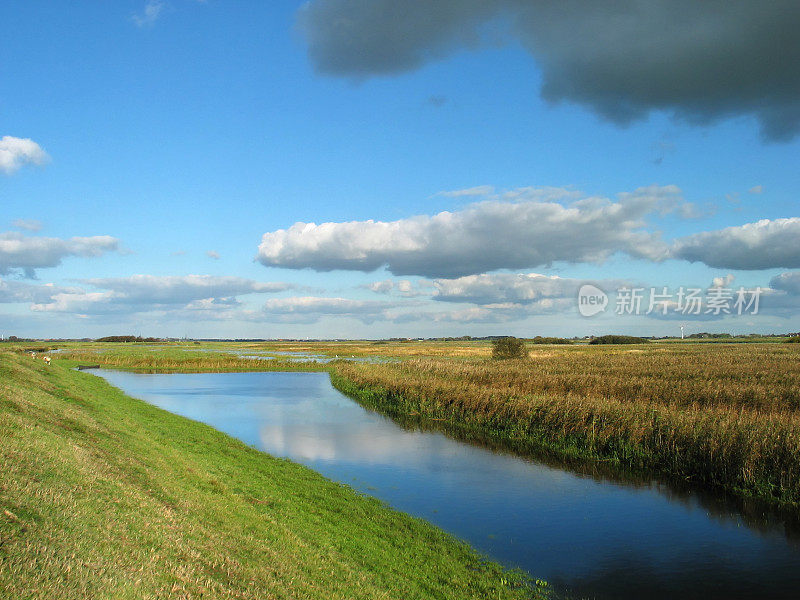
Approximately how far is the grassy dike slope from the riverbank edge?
31.9 feet

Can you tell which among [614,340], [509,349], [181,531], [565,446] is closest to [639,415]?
[565,446]

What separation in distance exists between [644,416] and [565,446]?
338 centimetres

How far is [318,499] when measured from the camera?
522 inches

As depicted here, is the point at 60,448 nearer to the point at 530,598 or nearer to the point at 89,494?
the point at 89,494

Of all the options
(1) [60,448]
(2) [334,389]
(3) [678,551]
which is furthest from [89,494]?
(2) [334,389]

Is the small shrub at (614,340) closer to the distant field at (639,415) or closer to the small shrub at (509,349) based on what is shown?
the small shrub at (509,349)

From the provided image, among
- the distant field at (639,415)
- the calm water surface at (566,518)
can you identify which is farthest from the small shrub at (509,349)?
the calm water surface at (566,518)

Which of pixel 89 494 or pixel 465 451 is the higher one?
pixel 89 494

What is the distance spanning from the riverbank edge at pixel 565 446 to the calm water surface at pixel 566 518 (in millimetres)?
1192

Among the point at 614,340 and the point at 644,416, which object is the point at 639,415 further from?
the point at 614,340

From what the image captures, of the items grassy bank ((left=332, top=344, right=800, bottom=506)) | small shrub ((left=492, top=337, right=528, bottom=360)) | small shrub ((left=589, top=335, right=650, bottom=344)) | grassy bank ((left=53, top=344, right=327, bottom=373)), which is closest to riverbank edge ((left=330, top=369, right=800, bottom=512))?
grassy bank ((left=332, top=344, right=800, bottom=506))

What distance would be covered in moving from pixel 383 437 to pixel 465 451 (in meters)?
4.70

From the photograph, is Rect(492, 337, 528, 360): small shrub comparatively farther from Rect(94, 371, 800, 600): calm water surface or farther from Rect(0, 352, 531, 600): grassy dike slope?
Rect(0, 352, 531, 600): grassy dike slope

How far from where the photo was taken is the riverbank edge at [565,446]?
15359 mm
